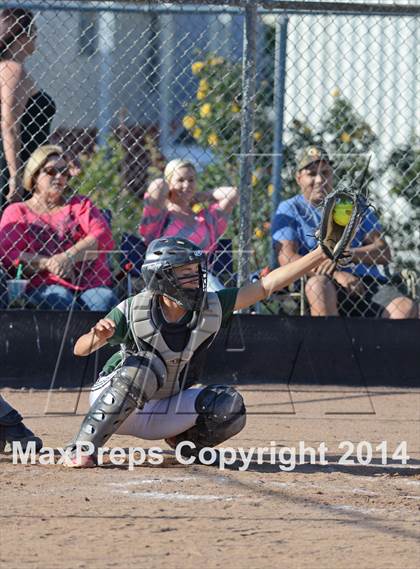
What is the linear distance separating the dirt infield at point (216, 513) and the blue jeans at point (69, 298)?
61.1 inches

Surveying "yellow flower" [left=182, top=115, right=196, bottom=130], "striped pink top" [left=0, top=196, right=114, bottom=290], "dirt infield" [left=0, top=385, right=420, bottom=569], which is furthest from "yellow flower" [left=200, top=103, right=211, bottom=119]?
"dirt infield" [left=0, top=385, right=420, bottom=569]

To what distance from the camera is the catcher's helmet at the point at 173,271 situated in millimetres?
4766

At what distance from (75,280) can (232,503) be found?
11.1 feet

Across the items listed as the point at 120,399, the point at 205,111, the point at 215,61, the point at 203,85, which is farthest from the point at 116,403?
the point at 215,61

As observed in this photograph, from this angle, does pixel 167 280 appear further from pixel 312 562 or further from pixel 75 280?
pixel 75 280

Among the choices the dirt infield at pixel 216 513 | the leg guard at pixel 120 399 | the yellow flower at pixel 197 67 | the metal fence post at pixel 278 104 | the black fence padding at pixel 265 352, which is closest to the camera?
the dirt infield at pixel 216 513

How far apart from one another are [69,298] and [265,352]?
133cm

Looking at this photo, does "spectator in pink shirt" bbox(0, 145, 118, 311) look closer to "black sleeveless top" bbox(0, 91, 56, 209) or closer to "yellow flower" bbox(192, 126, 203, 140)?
"black sleeveless top" bbox(0, 91, 56, 209)

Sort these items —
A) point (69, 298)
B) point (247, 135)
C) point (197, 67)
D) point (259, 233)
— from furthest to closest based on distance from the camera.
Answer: point (197, 67), point (259, 233), point (69, 298), point (247, 135)

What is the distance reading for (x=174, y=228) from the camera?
7398 mm

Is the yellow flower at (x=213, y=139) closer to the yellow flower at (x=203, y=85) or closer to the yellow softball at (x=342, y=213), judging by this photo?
the yellow flower at (x=203, y=85)

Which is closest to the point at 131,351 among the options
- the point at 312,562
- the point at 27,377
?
the point at 312,562

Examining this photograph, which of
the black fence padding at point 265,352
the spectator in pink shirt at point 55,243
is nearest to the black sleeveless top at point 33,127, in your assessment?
the spectator in pink shirt at point 55,243

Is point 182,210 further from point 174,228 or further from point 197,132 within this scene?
point 197,132
